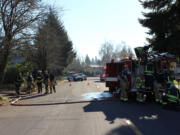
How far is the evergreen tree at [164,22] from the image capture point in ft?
48.2

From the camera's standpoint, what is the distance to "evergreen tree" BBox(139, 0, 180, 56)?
14705 millimetres

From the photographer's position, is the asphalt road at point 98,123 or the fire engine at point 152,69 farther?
the fire engine at point 152,69

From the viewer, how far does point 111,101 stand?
41.1 ft

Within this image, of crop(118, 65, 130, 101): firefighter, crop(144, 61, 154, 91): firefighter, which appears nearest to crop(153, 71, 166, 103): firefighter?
crop(144, 61, 154, 91): firefighter

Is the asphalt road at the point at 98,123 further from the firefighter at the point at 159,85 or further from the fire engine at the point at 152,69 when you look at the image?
the firefighter at the point at 159,85

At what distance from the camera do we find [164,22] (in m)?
15.3

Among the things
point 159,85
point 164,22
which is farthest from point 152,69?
point 164,22

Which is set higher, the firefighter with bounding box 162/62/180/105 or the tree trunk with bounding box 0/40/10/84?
the tree trunk with bounding box 0/40/10/84

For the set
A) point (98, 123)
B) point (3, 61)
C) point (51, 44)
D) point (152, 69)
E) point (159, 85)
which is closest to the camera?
point (98, 123)

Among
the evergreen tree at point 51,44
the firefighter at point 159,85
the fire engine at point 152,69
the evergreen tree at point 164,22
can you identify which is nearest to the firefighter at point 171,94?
the fire engine at point 152,69

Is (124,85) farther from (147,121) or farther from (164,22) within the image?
(164,22)

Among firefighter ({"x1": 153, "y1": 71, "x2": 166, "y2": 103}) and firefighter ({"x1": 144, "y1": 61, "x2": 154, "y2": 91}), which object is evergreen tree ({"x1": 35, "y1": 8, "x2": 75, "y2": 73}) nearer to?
firefighter ({"x1": 144, "y1": 61, "x2": 154, "y2": 91})

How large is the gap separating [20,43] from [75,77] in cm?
2872

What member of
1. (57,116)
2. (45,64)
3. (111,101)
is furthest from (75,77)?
(57,116)
